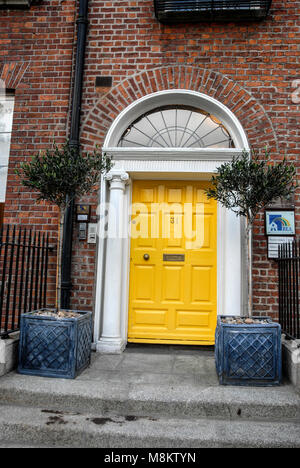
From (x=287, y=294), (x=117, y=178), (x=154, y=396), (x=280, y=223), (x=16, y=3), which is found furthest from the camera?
(x=16, y=3)

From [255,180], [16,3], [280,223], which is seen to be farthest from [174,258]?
[16,3]

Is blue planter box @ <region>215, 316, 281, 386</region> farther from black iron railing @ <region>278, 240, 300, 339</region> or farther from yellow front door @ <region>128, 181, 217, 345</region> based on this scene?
yellow front door @ <region>128, 181, 217, 345</region>

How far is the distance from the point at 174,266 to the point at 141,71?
2.71m

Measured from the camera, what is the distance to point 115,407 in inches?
111

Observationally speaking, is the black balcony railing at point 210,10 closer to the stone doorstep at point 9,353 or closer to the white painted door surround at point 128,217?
the white painted door surround at point 128,217

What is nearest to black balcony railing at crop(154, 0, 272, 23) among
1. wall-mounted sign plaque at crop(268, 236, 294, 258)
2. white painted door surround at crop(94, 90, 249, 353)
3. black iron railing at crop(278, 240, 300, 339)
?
white painted door surround at crop(94, 90, 249, 353)

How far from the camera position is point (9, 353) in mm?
3291

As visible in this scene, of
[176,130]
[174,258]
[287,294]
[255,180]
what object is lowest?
[287,294]

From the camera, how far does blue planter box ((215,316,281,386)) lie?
10.2 ft

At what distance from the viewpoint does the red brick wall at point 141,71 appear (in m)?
4.33

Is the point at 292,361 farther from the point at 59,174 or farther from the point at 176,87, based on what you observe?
the point at 176,87

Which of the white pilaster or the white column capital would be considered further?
the white column capital

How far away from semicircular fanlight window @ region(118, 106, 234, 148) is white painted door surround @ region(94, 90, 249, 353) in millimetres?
108
